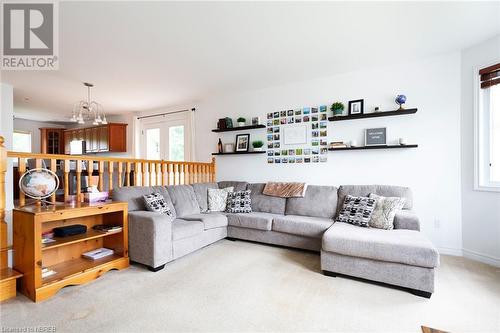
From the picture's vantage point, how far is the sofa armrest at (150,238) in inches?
96.0

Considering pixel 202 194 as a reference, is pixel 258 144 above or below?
above

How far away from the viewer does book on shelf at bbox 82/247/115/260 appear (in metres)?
2.43

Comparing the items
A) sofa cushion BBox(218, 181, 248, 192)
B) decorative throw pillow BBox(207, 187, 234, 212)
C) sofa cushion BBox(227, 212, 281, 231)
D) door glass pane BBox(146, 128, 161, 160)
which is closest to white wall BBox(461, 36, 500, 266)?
sofa cushion BBox(227, 212, 281, 231)

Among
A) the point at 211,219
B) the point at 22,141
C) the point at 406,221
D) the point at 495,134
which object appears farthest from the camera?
the point at 22,141

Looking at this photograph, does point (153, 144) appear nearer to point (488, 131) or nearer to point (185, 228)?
point (185, 228)

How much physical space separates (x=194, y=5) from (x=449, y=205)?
11.9 feet

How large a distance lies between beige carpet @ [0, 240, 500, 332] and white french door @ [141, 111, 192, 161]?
3.18m

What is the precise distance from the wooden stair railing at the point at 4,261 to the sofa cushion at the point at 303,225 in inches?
101

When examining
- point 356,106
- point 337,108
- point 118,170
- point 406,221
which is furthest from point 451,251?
point 118,170

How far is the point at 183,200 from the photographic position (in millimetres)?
3430

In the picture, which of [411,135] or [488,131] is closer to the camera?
[488,131]

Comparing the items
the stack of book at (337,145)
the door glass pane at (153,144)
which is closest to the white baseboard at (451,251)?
the stack of book at (337,145)

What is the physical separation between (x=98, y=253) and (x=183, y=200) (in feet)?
3.96

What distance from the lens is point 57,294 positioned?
199cm
